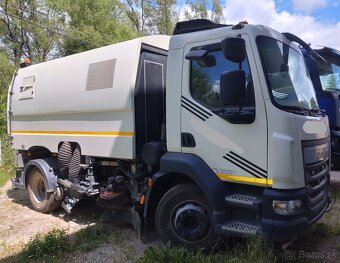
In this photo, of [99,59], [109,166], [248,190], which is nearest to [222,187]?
[248,190]

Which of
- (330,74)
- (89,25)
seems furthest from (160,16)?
(330,74)

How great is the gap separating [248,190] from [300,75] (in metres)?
1.52

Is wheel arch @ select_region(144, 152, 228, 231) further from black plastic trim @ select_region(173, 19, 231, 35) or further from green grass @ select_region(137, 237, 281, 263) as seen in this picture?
black plastic trim @ select_region(173, 19, 231, 35)

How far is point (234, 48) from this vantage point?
12.2 ft

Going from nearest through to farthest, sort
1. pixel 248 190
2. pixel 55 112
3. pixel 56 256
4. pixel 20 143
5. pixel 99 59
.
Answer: pixel 248 190 < pixel 56 256 < pixel 99 59 < pixel 55 112 < pixel 20 143

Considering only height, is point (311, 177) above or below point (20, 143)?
below

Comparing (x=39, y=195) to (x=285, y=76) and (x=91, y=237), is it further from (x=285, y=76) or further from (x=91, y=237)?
(x=285, y=76)

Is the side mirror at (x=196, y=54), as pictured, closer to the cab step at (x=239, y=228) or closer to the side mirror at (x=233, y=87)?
the side mirror at (x=233, y=87)

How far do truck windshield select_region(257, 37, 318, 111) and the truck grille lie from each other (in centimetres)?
66

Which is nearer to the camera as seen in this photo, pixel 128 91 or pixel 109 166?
pixel 128 91

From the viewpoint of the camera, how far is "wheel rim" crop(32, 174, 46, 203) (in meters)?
6.98

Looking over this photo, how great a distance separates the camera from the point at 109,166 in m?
5.80

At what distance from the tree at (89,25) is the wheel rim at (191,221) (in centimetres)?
1812

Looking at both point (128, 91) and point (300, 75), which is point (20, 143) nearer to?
point (128, 91)
